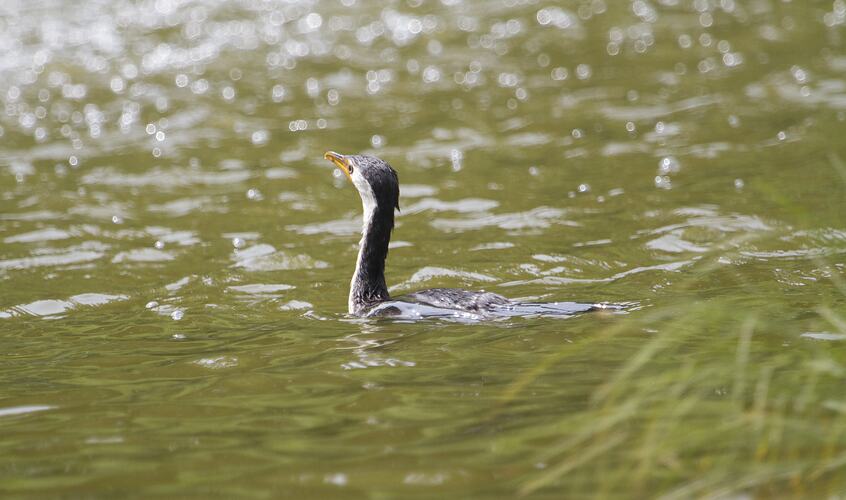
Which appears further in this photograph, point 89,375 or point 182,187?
point 182,187

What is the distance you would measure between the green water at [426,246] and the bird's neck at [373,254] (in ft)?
1.34

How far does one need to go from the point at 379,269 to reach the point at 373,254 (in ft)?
0.44

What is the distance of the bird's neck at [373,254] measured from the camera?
8.34 m

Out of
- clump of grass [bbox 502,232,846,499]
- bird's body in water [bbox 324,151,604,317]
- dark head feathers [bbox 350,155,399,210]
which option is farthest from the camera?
dark head feathers [bbox 350,155,399,210]

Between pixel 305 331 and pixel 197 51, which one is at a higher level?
pixel 197 51

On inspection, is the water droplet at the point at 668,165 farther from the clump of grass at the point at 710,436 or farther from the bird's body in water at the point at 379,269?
the clump of grass at the point at 710,436

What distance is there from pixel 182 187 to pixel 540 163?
458cm

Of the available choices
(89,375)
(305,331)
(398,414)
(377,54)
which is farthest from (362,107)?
(398,414)

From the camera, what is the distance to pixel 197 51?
63.6 ft

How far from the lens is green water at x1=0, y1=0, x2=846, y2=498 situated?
505 cm

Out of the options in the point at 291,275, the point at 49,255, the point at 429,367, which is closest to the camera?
the point at 429,367

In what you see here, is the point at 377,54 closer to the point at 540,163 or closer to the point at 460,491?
the point at 540,163

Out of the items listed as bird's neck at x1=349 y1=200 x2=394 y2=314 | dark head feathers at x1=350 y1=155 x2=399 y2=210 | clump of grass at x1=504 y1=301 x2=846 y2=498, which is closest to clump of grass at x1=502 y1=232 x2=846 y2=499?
clump of grass at x1=504 y1=301 x2=846 y2=498

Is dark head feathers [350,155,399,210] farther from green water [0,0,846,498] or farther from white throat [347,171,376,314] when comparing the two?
green water [0,0,846,498]
